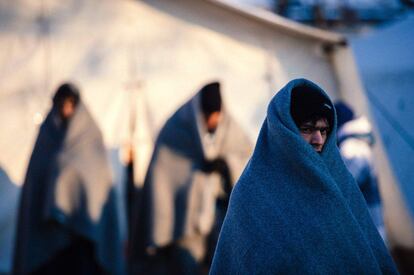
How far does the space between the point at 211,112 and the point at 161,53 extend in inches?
66.0

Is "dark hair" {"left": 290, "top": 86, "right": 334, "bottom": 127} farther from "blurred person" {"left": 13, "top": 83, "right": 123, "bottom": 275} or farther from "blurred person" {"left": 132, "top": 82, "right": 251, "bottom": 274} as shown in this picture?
"blurred person" {"left": 13, "top": 83, "right": 123, "bottom": 275}

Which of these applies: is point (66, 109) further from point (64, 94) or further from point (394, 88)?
point (394, 88)

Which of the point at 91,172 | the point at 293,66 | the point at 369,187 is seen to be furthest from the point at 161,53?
the point at 369,187

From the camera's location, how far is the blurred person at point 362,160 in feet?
7.48

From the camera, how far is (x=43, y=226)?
2.33 meters

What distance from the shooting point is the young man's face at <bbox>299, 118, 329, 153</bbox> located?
1.22 meters

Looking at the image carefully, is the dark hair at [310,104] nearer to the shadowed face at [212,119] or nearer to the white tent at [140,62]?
the shadowed face at [212,119]

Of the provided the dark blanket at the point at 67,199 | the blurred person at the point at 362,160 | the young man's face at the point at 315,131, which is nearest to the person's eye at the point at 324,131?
the young man's face at the point at 315,131

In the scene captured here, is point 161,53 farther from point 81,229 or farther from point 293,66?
point 81,229

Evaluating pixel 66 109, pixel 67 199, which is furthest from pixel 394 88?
pixel 67 199

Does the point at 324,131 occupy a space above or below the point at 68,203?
above

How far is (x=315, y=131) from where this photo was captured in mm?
1232

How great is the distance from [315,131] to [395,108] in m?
3.09

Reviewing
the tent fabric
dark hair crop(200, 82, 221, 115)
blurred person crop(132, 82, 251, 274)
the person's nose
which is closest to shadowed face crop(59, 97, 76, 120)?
blurred person crop(132, 82, 251, 274)
